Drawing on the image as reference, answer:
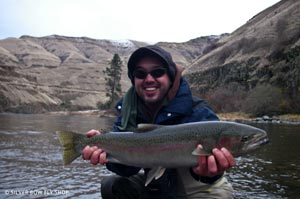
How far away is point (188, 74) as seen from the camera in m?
99.8

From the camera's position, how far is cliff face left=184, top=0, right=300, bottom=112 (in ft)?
187

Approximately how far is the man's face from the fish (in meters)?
0.67

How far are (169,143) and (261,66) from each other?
70677 mm

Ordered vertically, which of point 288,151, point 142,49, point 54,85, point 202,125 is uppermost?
point 142,49

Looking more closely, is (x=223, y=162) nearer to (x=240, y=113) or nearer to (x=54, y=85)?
(x=240, y=113)

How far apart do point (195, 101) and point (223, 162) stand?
1.32 meters

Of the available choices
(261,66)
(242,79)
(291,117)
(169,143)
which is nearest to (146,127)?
(169,143)

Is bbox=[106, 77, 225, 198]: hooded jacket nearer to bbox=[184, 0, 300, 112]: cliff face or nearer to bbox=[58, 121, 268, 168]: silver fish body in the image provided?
bbox=[58, 121, 268, 168]: silver fish body

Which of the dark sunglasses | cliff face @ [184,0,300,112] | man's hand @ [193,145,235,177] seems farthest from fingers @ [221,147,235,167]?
cliff face @ [184,0,300,112]

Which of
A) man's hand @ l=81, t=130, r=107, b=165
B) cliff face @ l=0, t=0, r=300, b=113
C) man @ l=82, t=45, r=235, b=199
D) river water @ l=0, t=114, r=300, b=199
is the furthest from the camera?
cliff face @ l=0, t=0, r=300, b=113

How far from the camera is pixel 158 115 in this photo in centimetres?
504

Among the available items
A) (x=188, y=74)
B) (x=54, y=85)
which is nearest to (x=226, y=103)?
(x=188, y=74)

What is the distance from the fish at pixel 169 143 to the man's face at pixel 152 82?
2.20 feet

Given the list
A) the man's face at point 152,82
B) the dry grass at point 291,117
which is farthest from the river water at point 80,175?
the dry grass at point 291,117
